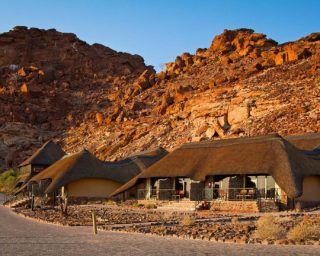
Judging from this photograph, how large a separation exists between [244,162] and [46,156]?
33.4 meters

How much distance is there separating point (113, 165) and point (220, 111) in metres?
19.3

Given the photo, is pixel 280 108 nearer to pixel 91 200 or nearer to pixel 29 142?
pixel 91 200

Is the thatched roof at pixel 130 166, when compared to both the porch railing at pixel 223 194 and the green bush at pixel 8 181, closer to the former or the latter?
the porch railing at pixel 223 194

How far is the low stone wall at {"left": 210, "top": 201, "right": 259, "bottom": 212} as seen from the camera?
94.5 feet

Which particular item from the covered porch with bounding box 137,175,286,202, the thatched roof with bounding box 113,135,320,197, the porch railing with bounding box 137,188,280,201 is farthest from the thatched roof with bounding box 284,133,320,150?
the porch railing with bounding box 137,188,280,201

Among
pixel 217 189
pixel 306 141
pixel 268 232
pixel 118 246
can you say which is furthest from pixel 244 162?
pixel 118 246

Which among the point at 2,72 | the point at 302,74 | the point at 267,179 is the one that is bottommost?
the point at 267,179

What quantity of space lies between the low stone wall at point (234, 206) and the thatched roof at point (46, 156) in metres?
32.1

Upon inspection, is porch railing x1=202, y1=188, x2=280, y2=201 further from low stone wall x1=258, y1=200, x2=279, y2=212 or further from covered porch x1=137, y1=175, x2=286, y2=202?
low stone wall x1=258, y1=200, x2=279, y2=212

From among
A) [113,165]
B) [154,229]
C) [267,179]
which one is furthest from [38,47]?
[154,229]

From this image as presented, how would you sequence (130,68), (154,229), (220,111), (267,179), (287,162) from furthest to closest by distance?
(130,68)
(220,111)
(267,179)
(287,162)
(154,229)

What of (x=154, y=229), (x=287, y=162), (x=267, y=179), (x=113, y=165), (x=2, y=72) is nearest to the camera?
(x=154, y=229)

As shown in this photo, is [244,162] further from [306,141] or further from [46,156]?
[46,156]

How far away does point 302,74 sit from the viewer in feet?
213
